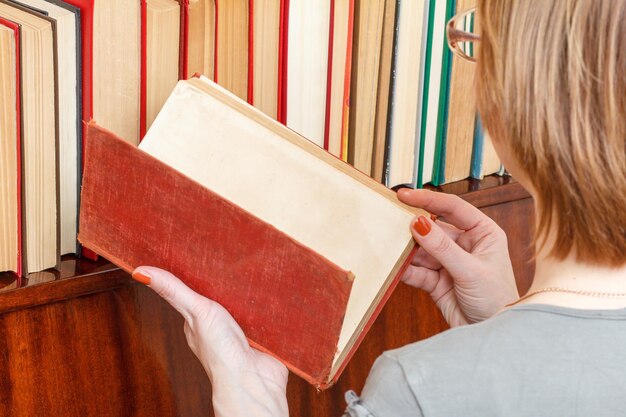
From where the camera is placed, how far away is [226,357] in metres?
0.80

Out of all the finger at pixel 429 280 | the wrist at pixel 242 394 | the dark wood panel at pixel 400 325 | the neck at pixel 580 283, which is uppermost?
the neck at pixel 580 283

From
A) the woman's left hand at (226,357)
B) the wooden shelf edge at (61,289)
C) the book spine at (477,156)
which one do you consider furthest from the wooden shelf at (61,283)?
the book spine at (477,156)

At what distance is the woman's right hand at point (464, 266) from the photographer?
0.98 meters

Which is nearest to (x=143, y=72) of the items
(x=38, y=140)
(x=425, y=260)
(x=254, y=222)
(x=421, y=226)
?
(x=38, y=140)

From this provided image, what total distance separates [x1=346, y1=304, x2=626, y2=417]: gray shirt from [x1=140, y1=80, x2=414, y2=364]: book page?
14cm

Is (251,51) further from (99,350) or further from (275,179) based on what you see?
A: (99,350)

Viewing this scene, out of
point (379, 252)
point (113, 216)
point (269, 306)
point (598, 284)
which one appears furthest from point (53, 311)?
point (598, 284)

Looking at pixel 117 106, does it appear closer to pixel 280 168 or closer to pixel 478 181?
pixel 280 168

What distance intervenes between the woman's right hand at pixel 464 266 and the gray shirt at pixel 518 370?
0.78 ft

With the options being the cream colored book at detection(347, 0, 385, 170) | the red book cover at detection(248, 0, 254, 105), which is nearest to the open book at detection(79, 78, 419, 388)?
the red book cover at detection(248, 0, 254, 105)

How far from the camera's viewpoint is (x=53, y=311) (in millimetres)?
851

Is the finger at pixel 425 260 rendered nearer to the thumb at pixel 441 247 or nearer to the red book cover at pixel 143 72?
the thumb at pixel 441 247

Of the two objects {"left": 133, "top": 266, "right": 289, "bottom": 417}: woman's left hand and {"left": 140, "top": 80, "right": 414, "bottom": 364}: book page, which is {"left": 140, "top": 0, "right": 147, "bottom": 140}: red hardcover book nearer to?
{"left": 140, "top": 80, "right": 414, "bottom": 364}: book page

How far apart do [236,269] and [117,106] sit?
9.0 inches
